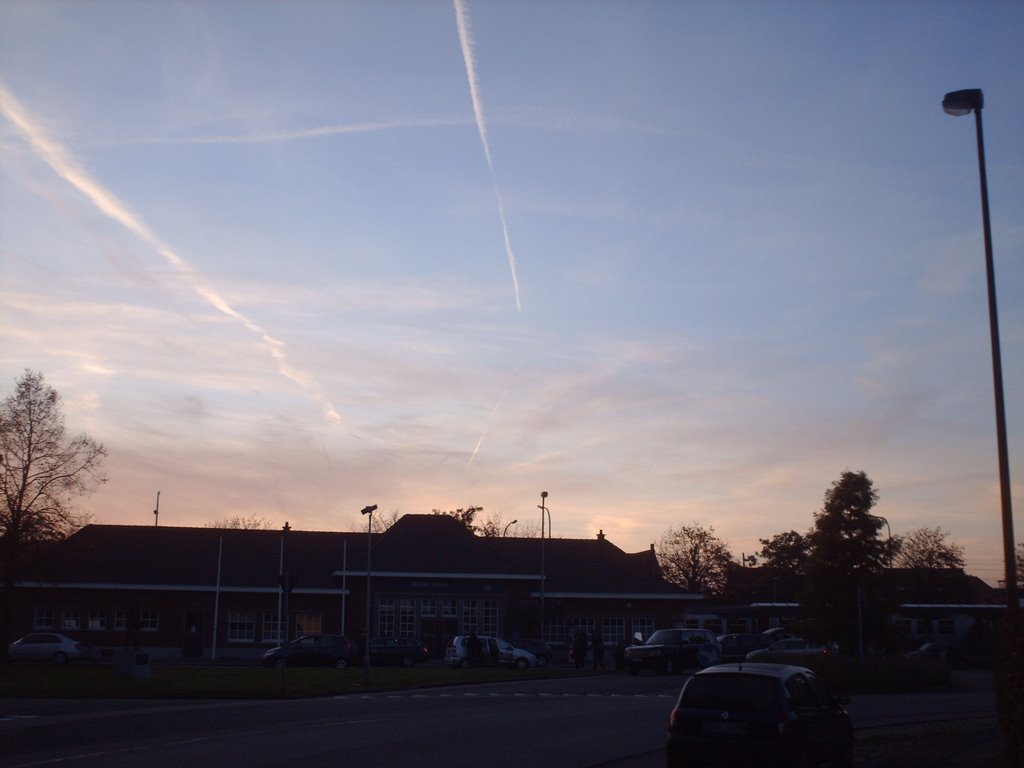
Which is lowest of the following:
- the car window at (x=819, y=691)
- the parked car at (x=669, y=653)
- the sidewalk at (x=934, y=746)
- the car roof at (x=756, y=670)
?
the sidewalk at (x=934, y=746)

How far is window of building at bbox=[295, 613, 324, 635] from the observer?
59188 millimetres

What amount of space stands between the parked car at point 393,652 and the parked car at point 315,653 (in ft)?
7.42

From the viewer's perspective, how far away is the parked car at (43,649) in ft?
162

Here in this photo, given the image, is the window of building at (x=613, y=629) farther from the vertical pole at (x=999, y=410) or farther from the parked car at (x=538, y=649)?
the vertical pole at (x=999, y=410)

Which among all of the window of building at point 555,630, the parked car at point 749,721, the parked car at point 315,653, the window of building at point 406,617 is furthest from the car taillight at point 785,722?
the window of building at point 555,630

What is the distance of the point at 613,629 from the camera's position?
209 feet

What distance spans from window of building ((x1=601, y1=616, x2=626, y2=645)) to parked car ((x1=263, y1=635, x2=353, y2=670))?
2123 centimetres

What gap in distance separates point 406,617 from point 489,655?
12.3m

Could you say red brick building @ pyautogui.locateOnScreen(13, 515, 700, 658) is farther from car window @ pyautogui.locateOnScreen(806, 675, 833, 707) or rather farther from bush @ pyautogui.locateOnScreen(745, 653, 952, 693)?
car window @ pyautogui.locateOnScreen(806, 675, 833, 707)

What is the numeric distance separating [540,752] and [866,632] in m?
32.9

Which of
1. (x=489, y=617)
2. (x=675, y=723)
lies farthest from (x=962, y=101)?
(x=489, y=617)

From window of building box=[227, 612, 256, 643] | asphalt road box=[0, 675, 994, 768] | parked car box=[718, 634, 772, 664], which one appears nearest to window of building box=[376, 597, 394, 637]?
window of building box=[227, 612, 256, 643]

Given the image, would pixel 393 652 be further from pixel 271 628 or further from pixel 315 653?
pixel 271 628

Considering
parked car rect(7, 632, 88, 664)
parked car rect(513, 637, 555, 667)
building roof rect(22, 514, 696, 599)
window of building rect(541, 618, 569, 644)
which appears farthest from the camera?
window of building rect(541, 618, 569, 644)
